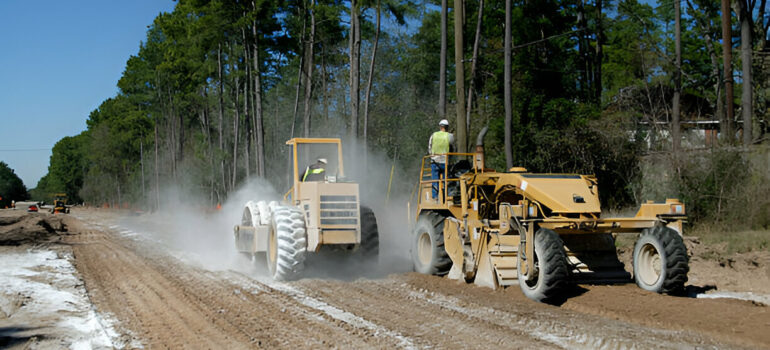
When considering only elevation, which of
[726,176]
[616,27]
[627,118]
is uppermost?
[616,27]

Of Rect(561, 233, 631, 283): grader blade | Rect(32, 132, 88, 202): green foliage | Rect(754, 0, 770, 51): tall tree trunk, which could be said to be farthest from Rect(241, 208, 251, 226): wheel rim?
Rect(32, 132, 88, 202): green foliage

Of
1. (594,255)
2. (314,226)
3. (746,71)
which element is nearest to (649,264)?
(594,255)

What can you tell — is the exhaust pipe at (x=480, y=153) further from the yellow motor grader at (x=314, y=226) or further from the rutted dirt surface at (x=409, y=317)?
the yellow motor grader at (x=314, y=226)

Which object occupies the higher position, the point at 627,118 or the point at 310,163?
the point at 627,118

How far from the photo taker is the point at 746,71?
2070 cm

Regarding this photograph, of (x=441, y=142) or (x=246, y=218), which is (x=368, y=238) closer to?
(x=441, y=142)

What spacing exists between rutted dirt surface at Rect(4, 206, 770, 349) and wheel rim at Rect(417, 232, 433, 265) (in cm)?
60

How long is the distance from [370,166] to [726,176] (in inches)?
565

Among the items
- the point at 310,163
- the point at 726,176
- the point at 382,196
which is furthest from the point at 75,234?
the point at 726,176

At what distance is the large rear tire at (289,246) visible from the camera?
37.9 ft

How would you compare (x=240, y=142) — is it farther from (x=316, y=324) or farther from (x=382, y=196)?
(x=316, y=324)

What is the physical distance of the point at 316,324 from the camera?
812 cm

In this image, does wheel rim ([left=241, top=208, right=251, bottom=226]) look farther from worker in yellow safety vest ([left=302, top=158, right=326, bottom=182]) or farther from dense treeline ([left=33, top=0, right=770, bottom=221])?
dense treeline ([left=33, top=0, right=770, bottom=221])

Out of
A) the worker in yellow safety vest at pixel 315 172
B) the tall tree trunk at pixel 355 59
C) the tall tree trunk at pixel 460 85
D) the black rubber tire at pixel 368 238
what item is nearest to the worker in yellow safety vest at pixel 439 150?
the black rubber tire at pixel 368 238
